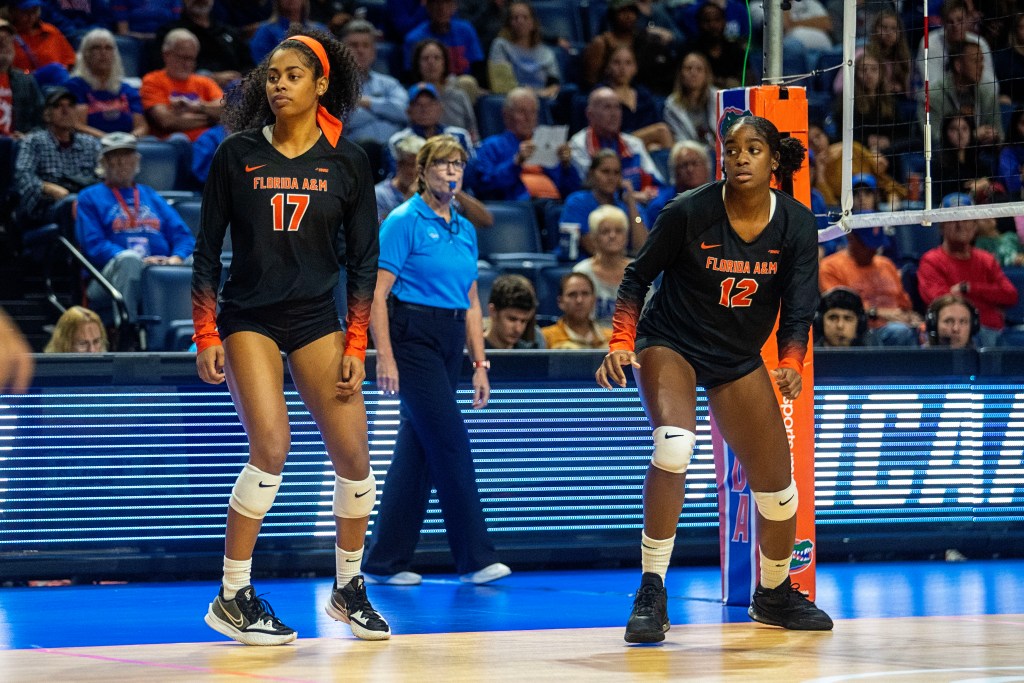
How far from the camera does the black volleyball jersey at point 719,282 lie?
18.2ft

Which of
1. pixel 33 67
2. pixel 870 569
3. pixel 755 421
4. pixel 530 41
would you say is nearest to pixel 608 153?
pixel 530 41

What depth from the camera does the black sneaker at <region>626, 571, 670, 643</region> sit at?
534cm

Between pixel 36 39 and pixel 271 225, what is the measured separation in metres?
6.66

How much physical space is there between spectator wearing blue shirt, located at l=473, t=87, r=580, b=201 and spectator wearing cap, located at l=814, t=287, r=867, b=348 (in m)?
2.95

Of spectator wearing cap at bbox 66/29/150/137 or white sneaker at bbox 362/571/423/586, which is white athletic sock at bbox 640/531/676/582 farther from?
spectator wearing cap at bbox 66/29/150/137

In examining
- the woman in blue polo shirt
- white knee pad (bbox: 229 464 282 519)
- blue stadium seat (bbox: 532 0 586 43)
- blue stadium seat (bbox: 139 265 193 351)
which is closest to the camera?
white knee pad (bbox: 229 464 282 519)

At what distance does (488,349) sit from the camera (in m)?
7.93

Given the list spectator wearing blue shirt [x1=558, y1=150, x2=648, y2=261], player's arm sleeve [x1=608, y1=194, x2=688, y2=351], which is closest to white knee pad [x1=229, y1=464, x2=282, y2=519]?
player's arm sleeve [x1=608, y1=194, x2=688, y2=351]

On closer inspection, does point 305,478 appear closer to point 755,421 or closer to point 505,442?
point 505,442

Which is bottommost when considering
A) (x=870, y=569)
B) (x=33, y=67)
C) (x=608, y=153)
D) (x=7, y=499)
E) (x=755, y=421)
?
(x=870, y=569)

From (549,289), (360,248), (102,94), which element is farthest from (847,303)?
(102,94)

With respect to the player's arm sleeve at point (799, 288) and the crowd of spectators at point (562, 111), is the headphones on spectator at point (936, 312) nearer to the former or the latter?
the crowd of spectators at point (562, 111)

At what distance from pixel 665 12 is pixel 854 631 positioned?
917cm

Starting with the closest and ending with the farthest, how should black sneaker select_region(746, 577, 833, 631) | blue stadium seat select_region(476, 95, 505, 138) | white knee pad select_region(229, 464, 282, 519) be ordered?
white knee pad select_region(229, 464, 282, 519) < black sneaker select_region(746, 577, 833, 631) < blue stadium seat select_region(476, 95, 505, 138)
